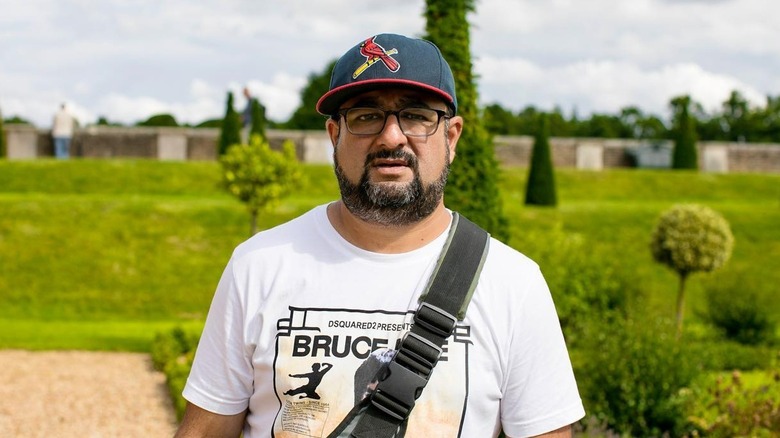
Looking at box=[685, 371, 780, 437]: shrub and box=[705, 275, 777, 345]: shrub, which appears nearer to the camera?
box=[685, 371, 780, 437]: shrub

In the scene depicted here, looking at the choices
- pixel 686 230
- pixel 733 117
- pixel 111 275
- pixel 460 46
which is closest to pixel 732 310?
pixel 686 230

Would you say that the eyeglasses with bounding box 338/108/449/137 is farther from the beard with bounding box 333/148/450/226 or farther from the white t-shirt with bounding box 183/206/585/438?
→ the white t-shirt with bounding box 183/206/585/438

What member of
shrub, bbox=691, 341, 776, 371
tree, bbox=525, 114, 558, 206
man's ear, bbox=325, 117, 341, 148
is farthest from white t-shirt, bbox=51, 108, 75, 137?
man's ear, bbox=325, 117, 341, 148

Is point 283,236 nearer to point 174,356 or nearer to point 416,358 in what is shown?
point 416,358

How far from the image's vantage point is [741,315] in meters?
14.9

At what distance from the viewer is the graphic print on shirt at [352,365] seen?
2104 mm

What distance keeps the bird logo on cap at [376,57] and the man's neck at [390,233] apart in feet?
1.22

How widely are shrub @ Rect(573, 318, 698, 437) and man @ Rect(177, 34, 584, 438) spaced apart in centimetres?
581

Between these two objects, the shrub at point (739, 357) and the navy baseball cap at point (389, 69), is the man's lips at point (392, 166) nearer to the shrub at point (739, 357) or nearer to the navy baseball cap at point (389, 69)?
the navy baseball cap at point (389, 69)

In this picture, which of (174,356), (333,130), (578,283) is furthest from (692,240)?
(333,130)

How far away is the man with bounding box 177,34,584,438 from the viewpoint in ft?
6.94

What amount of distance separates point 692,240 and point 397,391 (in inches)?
557

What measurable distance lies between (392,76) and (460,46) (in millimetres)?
5356

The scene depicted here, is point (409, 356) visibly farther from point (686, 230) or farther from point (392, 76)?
point (686, 230)
